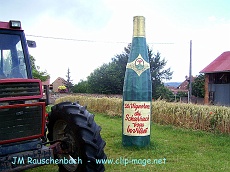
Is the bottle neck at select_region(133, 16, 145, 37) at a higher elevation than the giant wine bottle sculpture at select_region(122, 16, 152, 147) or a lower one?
higher

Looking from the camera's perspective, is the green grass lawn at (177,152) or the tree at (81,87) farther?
the tree at (81,87)

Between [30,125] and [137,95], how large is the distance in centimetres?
393

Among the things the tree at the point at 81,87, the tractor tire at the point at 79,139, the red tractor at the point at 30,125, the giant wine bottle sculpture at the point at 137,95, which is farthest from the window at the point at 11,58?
the tree at the point at 81,87

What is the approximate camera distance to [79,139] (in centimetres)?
435

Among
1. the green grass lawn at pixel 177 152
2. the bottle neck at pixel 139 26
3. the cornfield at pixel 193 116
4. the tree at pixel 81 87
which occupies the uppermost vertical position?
the bottle neck at pixel 139 26

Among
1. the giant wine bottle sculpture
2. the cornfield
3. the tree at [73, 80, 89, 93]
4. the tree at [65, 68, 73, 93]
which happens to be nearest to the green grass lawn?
the giant wine bottle sculpture

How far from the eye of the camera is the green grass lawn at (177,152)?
5945mm

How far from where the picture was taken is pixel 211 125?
1051cm

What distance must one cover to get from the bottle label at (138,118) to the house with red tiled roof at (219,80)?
16.2 meters

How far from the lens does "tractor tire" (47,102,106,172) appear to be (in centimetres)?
432

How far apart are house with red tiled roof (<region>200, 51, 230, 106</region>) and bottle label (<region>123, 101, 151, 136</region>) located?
16181 mm

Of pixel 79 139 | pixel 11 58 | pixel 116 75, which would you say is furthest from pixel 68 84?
pixel 79 139

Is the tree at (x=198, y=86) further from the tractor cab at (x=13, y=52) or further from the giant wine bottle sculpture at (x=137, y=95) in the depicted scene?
the tractor cab at (x=13, y=52)

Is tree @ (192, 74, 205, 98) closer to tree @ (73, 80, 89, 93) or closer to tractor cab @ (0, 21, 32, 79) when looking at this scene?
tree @ (73, 80, 89, 93)
